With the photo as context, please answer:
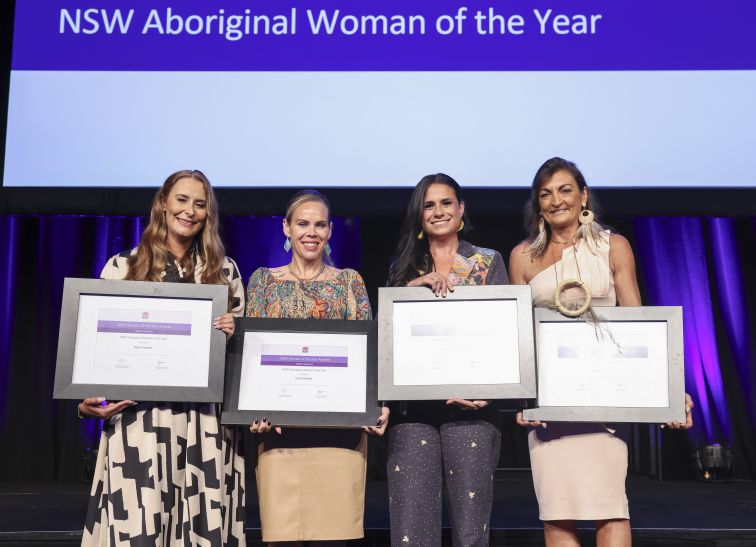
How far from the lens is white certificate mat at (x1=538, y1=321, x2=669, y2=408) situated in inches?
81.0

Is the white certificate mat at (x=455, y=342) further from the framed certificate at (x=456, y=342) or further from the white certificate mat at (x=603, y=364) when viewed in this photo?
the white certificate mat at (x=603, y=364)

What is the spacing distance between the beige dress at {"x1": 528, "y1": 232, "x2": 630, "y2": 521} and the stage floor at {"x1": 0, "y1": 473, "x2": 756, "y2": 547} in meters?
0.83

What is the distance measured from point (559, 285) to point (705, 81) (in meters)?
2.39

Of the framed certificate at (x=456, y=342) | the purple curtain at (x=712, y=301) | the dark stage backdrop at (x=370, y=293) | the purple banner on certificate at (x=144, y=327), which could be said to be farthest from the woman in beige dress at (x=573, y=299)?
the purple curtain at (x=712, y=301)

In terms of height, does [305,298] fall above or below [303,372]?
above

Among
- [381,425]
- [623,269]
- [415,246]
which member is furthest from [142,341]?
[623,269]

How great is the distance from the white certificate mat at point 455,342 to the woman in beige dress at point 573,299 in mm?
157

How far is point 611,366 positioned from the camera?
2078 mm

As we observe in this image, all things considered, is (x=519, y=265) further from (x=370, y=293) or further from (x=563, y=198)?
(x=370, y=293)

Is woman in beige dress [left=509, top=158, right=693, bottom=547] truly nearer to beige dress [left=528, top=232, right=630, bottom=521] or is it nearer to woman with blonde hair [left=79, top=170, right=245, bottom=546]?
beige dress [left=528, top=232, right=630, bottom=521]

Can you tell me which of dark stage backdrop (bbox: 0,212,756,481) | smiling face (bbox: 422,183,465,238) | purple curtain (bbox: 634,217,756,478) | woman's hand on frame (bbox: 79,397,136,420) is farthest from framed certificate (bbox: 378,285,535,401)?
purple curtain (bbox: 634,217,756,478)

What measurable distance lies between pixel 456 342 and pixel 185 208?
2.78ft

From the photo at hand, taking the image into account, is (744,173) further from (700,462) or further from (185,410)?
(185,410)

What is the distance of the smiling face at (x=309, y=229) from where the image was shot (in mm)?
2234
